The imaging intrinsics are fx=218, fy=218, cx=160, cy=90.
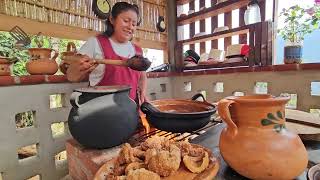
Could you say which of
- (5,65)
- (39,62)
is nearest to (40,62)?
(39,62)

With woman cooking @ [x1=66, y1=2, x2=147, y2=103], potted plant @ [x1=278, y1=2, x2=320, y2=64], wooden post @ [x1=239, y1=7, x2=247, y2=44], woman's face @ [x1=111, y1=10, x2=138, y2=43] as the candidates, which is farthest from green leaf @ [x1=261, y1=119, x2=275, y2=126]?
wooden post @ [x1=239, y1=7, x2=247, y2=44]

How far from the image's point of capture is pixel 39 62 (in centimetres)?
168

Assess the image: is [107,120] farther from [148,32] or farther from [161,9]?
[161,9]

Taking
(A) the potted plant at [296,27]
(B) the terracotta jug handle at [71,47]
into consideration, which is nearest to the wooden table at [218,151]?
(A) the potted plant at [296,27]

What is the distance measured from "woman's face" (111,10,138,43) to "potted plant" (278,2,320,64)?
4.37 ft

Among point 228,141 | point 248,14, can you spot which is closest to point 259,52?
point 248,14

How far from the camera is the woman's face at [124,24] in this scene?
168 cm

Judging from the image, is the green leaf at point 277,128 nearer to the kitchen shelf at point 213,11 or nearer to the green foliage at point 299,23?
the green foliage at point 299,23

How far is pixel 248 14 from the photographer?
2.27 metres

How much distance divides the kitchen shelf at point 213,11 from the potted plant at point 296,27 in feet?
1.66

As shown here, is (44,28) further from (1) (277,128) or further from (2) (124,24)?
(1) (277,128)

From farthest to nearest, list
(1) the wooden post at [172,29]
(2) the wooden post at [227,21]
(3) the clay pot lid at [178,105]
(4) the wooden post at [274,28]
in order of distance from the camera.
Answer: (1) the wooden post at [172,29], (2) the wooden post at [227,21], (4) the wooden post at [274,28], (3) the clay pot lid at [178,105]

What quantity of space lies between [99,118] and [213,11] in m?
2.35

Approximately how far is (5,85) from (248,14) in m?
2.25
